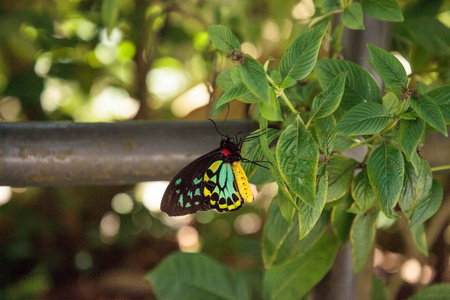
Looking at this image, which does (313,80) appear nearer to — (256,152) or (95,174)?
(256,152)

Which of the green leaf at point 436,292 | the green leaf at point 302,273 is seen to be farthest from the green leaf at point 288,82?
the green leaf at point 436,292

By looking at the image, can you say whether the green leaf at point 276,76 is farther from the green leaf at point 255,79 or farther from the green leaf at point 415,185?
the green leaf at point 415,185

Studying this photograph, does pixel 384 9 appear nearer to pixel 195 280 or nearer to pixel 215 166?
pixel 215 166

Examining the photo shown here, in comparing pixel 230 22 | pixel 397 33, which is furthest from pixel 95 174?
pixel 230 22

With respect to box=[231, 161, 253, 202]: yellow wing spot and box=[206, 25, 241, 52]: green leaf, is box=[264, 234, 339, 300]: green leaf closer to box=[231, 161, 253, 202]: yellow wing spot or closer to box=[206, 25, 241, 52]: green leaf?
box=[231, 161, 253, 202]: yellow wing spot

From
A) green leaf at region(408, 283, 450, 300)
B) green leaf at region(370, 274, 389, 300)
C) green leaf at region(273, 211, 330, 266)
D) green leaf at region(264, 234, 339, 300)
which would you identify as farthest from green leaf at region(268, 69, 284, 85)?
green leaf at region(370, 274, 389, 300)

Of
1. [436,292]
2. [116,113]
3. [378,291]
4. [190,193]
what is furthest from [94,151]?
[116,113]

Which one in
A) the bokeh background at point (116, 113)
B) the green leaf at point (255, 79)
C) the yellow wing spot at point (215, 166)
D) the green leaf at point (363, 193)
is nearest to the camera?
the green leaf at point (255, 79)
